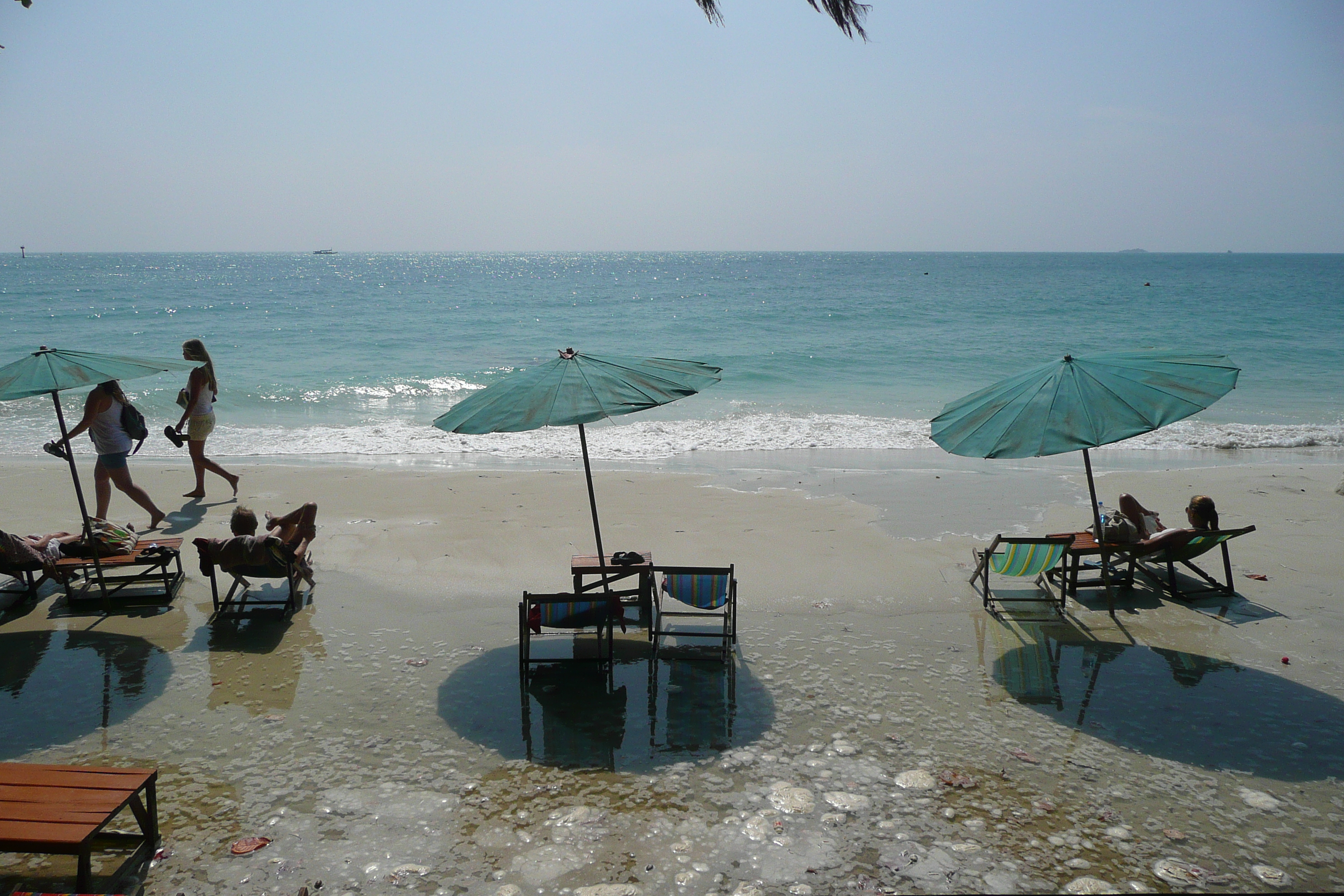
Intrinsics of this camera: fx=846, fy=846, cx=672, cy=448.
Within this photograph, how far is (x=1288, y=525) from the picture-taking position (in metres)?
9.18

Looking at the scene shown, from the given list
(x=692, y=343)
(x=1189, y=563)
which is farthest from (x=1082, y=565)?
(x=692, y=343)

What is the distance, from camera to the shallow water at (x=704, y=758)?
3869mm

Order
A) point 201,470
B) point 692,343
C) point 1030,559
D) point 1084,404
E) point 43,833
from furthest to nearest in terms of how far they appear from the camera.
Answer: point 692,343, point 201,470, point 1030,559, point 1084,404, point 43,833

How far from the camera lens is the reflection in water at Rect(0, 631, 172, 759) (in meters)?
5.05

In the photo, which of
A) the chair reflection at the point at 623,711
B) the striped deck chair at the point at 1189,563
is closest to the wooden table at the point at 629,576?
the chair reflection at the point at 623,711

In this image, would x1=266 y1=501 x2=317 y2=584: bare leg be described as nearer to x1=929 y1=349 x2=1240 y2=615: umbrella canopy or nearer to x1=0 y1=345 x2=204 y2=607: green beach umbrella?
x1=0 y1=345 x2=204 y2=607: green beach umbrella

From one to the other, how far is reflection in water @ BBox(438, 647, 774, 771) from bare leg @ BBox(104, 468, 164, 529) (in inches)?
210

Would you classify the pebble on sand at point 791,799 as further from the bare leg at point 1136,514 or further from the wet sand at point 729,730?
the bare leg at point 1136,514

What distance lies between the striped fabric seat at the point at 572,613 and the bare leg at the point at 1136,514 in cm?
468

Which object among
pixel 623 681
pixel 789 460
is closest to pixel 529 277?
pixel 789 460

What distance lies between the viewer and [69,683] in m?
5.67

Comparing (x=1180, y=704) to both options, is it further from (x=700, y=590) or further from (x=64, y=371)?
(x=64, y=371)

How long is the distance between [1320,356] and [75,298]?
65.3 meters

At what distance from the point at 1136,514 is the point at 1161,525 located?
0.50 metres
